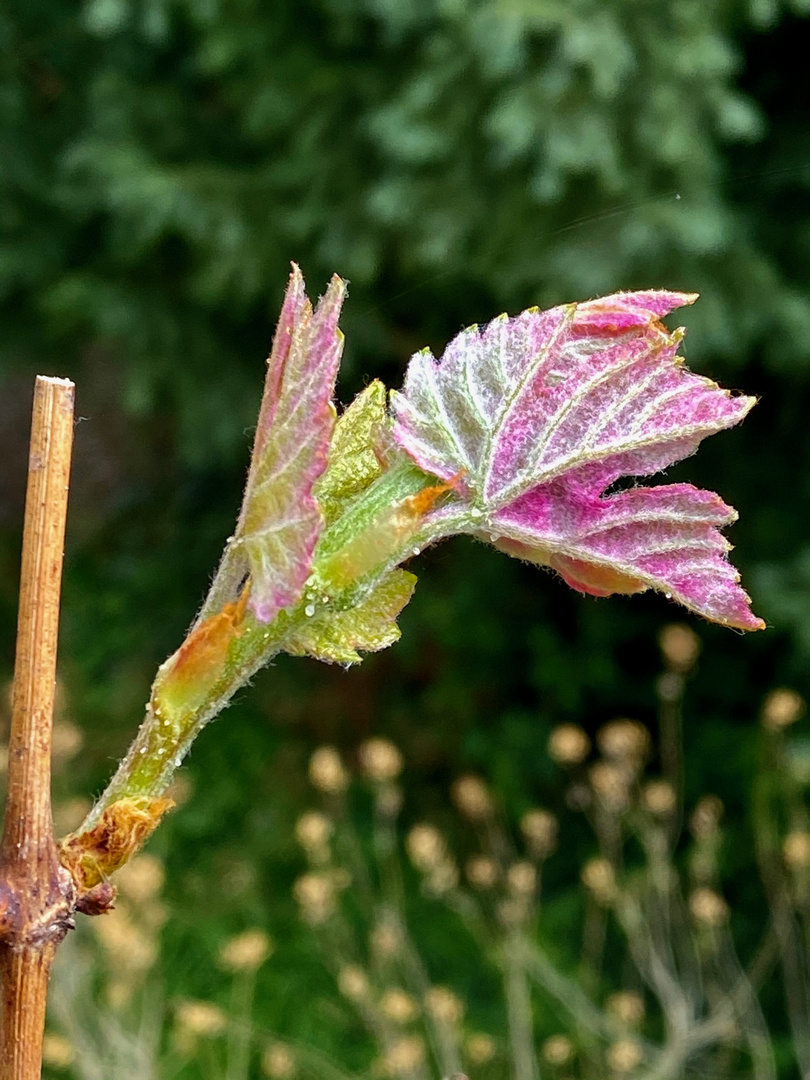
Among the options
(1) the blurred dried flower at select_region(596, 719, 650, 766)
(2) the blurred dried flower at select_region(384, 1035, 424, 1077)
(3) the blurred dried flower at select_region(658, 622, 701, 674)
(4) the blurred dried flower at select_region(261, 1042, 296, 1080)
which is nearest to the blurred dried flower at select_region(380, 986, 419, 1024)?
(2) the blurred dried flower at select_region(384, 1035, 424, 1077)

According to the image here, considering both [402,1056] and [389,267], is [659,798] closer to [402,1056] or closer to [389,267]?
[402,1056]

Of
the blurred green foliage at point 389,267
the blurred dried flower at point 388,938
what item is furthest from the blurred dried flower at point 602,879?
the blurred green foliage at point 389,267

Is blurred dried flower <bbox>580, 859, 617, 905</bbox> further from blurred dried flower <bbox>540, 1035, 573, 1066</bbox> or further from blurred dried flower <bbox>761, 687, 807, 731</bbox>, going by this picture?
blurred dried flower <bbox>761, 687, 807, 731</bbox>

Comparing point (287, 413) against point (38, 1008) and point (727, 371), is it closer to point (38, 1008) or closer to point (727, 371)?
point (38, 1008)

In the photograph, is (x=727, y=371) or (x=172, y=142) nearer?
(x=727, y=371)

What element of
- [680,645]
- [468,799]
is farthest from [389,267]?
[468,799]

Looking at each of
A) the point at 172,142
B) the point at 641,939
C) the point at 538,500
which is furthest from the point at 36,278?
the point at 538,500
